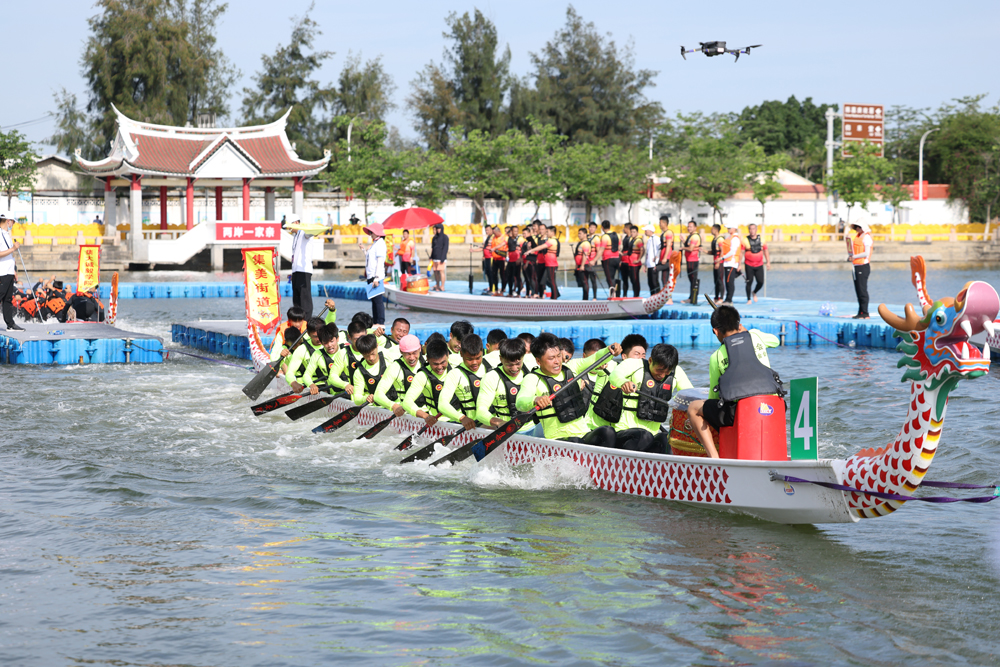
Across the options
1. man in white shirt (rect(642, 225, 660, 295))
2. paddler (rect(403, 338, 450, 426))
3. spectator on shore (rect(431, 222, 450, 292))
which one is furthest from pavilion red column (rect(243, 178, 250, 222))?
paddler (rect(403, 338, 450, 426))

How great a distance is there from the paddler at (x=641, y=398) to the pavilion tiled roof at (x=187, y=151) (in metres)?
34.3

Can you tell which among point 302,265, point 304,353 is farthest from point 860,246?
point 304,353

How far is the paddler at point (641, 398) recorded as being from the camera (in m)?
8.31

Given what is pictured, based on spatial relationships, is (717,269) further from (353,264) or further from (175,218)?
(175,218)

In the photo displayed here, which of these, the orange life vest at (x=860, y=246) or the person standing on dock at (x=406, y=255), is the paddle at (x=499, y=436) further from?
the person standing on dock at (x=406, y=255)

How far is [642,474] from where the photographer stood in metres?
8.04

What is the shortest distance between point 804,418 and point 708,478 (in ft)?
2.98

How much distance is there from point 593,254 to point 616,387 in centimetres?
1388

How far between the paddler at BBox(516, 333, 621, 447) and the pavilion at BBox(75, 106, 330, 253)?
111 feet

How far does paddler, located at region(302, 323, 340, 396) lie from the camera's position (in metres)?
11.5

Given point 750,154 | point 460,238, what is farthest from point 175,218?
point 750,154

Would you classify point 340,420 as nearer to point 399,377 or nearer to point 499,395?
point 399,377

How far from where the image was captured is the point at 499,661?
564 centimetres

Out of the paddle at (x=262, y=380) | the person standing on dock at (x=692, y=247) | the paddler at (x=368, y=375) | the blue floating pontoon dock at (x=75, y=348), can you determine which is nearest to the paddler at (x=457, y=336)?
the paddler at (x=368, y=375)
